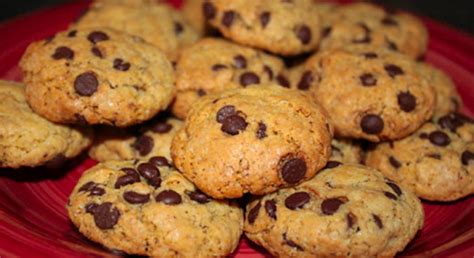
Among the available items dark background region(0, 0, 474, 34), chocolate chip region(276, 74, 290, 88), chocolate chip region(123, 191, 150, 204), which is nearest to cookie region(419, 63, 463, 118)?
chocolate chip region(276, 74, 290, 88)

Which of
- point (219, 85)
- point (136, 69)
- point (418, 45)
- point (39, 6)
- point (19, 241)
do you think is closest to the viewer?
point (19, 241)

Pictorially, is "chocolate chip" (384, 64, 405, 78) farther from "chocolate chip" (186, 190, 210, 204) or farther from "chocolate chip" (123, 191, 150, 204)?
"chocolate chip" (123, 191, 150, 204)

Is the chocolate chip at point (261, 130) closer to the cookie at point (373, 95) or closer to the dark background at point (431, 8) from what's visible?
the cookie at point (373, 95)

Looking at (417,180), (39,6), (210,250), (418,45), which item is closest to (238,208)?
(210,250)

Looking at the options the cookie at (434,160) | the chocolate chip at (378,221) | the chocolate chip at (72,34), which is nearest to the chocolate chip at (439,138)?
the cookie at (434,160)

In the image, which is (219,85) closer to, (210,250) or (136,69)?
(136,69)

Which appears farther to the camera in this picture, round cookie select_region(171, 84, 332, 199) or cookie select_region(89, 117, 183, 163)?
cookie select_region(89, 117, 183, 163)
